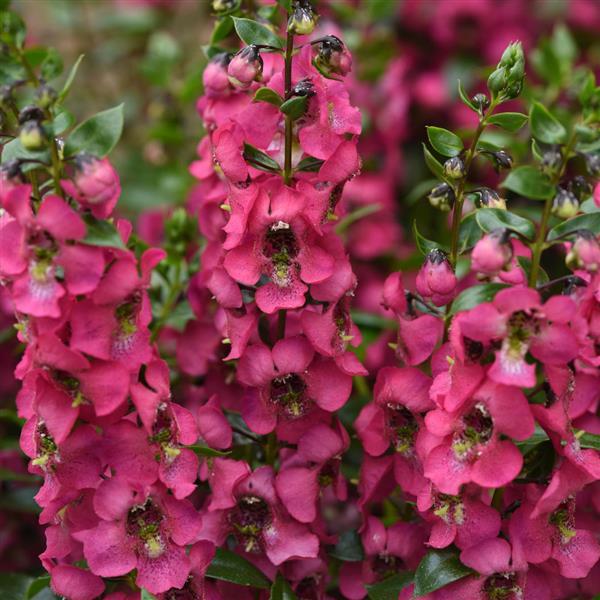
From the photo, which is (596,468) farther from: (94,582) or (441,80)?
(441,80)

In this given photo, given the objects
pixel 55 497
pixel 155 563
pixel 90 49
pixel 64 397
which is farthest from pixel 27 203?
pixel 90 49

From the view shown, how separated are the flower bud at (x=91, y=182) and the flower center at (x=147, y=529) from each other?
361mm

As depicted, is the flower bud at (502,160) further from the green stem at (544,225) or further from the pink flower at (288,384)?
the pink flower at (288,384)

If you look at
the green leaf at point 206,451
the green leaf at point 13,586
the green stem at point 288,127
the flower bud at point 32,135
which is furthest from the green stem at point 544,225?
the green leaf at point 13,586

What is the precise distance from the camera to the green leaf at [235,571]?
118cm

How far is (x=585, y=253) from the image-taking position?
102 centimetres

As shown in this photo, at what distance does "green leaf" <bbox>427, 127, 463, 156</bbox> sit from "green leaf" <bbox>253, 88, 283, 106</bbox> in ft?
0.60

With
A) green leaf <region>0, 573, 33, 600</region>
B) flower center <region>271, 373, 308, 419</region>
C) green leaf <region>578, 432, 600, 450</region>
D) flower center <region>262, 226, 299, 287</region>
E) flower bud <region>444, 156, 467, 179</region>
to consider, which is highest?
flower bud <region>444, 156, 467, 179</region>

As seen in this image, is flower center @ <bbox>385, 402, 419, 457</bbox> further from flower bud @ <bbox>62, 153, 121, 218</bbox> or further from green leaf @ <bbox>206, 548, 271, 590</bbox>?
flower bud @ <bbox>62, 153, 121, 218</bbox>

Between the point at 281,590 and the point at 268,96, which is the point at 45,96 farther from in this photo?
the point at 281,590

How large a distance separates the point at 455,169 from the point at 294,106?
0.20 meters

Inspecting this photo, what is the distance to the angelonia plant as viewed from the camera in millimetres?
1036

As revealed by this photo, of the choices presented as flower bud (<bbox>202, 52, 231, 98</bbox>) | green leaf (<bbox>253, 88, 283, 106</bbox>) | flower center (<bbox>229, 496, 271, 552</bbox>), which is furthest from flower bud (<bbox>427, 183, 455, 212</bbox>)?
flower center (<bbox>229, 496, 271, 552</bbox>)

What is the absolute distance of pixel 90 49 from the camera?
9.37ft
